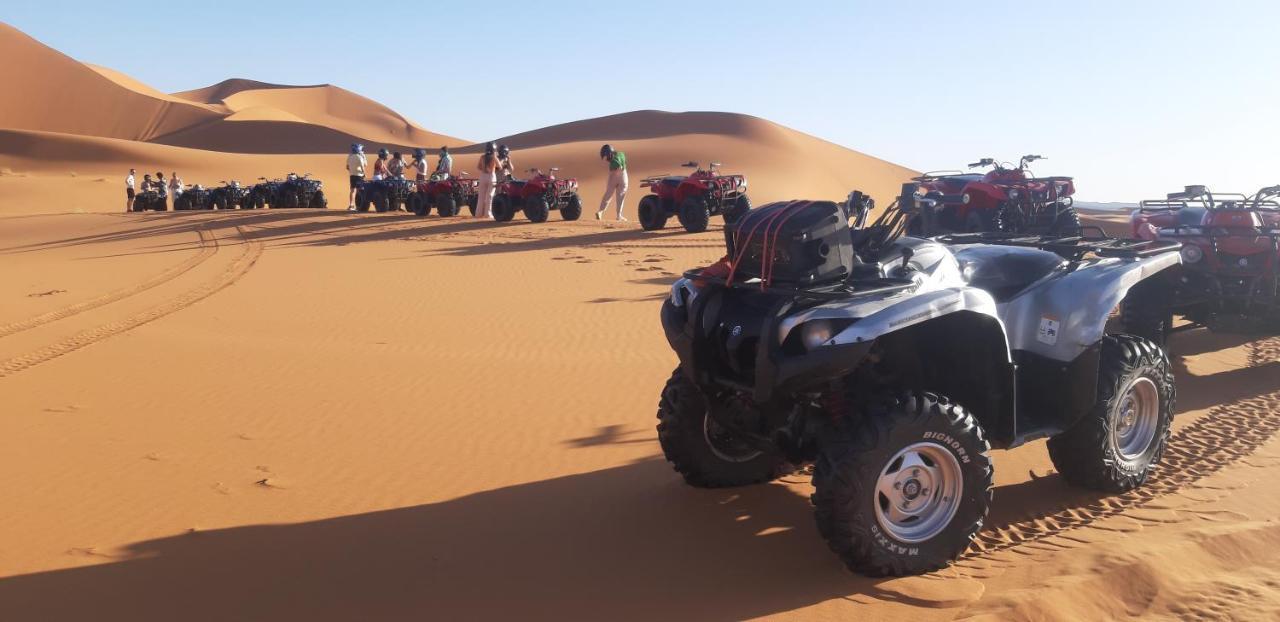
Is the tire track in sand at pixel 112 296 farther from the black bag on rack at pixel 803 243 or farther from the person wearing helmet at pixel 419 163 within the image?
the black bag on rack at pixel 803 243

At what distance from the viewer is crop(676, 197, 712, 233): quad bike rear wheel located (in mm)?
18719

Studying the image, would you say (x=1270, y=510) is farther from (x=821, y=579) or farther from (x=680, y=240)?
(x=680, y=240)

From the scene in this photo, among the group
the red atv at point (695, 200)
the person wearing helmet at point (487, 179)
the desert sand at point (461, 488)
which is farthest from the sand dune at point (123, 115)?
the desert sand at point (461, 488)

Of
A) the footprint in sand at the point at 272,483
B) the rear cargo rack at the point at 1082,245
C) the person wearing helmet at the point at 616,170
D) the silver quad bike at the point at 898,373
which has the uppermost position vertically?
the person wearing helmet at the point at 616,170

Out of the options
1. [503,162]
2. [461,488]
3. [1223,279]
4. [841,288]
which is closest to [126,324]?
[461,488]

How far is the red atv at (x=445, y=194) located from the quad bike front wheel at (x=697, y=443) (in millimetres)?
18682

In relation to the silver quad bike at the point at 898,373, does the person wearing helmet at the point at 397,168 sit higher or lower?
higher

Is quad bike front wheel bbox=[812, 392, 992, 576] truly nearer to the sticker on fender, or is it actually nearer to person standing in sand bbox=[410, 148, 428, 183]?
the sticker on fender

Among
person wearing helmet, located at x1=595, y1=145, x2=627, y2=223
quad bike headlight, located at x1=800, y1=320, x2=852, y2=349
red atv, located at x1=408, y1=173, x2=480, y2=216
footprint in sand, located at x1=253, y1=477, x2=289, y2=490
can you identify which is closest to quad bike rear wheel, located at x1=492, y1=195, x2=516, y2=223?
red atv, located at x1=408, y1=173, x2=480, y2=216

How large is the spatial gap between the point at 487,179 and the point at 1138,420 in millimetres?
18006

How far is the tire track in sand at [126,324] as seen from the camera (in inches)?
329

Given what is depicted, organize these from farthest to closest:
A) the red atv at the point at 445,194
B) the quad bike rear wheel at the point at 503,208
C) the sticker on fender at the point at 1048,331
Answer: the red atv at the point at 445,194, the quad bike rear wheel at the point at 503,208, the sticker on fender at the point at 1048,331

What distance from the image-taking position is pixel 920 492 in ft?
13.0

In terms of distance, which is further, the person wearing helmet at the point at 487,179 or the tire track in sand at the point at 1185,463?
the person wearing helmet at the point at 487,179
